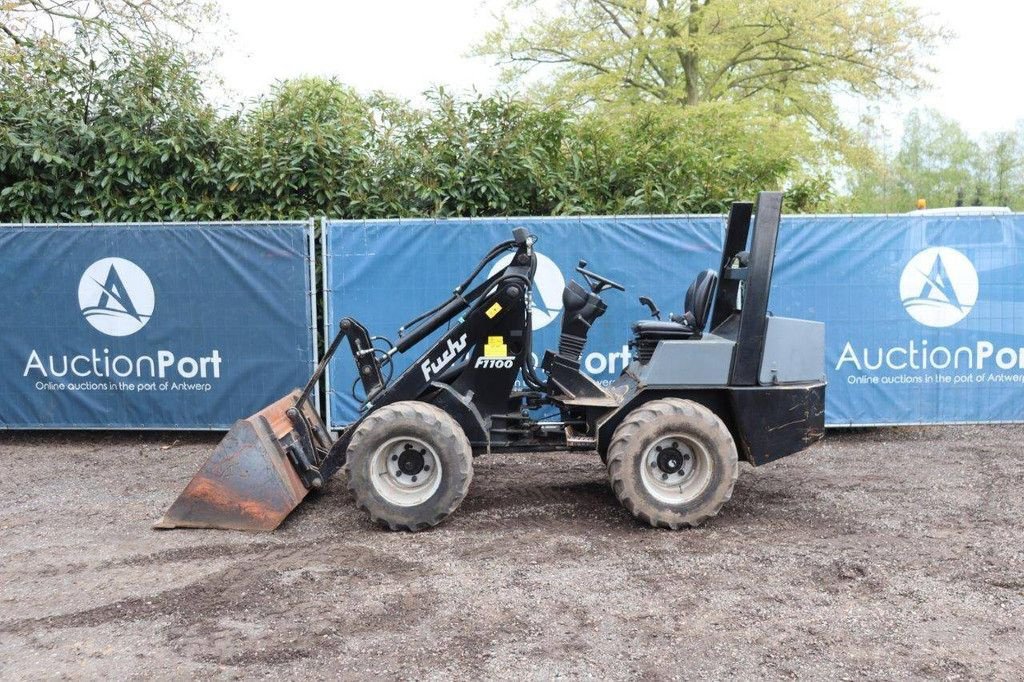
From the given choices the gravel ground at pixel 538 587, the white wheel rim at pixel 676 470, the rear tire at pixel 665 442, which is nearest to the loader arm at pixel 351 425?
the gravel ground at pixel 538 587

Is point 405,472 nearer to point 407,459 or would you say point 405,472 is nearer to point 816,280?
point 407,459

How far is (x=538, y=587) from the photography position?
15.7ft

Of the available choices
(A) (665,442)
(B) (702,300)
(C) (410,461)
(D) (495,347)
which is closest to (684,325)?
(B) (702,300)

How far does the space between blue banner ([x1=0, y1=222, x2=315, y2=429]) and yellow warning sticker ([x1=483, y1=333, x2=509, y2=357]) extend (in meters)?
3.18

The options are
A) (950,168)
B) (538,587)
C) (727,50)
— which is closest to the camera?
(538,587)

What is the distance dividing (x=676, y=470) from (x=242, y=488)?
3.02 meters

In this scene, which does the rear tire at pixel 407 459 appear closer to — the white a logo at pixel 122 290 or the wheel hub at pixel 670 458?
the wheel hub at pixel 670 458

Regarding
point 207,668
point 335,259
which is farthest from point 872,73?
point 207,668

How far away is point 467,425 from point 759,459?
2102 mm

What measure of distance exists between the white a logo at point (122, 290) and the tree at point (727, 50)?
501 inches

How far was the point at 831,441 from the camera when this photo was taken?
880cm

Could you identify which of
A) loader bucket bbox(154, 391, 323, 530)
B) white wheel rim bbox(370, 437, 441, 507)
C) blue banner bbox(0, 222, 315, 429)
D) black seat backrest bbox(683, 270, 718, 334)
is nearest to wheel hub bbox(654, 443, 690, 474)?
black seat backrest bbox(683, 270, 718, 334)

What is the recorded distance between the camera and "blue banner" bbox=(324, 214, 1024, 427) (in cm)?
856

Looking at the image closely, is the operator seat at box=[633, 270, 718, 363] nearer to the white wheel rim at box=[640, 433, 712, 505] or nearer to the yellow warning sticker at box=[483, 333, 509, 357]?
the white wheel rim at box=[640, 433, 712, 505]
